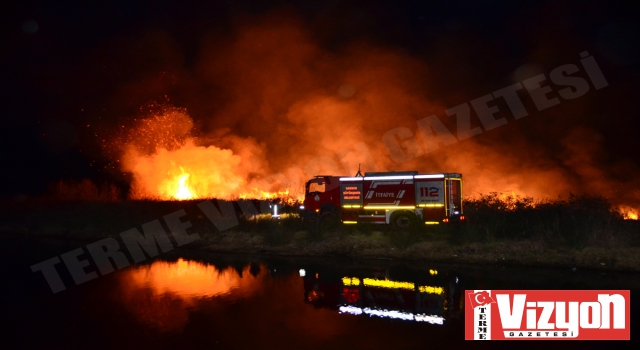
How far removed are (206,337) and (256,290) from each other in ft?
10.8

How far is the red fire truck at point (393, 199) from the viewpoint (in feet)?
66.0

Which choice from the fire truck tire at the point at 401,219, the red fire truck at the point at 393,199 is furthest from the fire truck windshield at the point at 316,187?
the fire truck tire at the point at 401,219

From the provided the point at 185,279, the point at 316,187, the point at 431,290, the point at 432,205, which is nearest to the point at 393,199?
the point at 432,205

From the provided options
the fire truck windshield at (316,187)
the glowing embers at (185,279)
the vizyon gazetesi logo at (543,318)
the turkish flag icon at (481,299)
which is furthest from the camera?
the fire truck windshield at (316,187)

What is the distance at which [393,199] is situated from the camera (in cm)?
2083

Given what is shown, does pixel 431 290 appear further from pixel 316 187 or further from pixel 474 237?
pixel 316 187

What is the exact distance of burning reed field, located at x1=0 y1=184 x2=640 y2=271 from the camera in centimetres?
1375

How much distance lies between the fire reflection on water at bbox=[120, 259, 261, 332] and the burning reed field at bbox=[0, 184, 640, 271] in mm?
3630

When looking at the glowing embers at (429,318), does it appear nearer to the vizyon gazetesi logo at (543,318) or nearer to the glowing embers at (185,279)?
the vizyon gazetesi logo at (543,318)

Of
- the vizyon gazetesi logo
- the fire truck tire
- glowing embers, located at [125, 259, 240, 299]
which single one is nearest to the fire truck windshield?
the fire truck tire

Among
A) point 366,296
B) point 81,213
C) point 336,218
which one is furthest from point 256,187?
point 366,296

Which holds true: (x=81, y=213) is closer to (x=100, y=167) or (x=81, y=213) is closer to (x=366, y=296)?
(x=366, y=296)

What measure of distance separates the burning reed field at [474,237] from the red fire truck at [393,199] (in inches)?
34.2

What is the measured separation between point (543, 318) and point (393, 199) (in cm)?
1335
